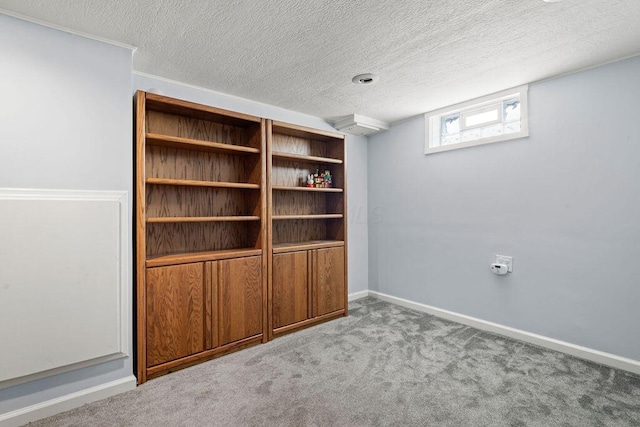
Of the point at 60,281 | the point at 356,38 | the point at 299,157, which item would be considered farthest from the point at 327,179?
the point at 60,281

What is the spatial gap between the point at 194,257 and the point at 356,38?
200 cm

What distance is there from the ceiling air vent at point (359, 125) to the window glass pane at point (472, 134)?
3.37 ft

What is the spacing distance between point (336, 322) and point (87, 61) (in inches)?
121

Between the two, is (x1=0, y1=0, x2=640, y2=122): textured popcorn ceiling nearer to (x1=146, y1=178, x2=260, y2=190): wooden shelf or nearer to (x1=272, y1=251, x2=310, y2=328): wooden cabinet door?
(x1=146, y1=178, x2=260, y2=190): wooden shelf

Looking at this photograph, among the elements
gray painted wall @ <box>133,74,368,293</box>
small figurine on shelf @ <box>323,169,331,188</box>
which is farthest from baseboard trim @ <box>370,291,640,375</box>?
small figurine on shelf @ <box>323,169,331,188</box>

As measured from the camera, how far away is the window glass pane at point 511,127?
2.91 metres

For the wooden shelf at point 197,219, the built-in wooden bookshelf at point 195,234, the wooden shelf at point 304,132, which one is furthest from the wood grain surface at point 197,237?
the wooden shelf at point 304,132

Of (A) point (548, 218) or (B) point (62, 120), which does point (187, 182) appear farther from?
(A) point (548, 218)

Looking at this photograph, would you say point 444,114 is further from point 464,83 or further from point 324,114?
point 324,114

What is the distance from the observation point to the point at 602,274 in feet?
7.81

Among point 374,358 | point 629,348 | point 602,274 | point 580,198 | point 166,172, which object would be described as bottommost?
point 374,358

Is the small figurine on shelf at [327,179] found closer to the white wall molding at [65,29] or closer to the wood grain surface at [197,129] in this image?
the wood grain surface at [197,129]

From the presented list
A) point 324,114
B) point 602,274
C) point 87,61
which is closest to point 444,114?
point 324,114

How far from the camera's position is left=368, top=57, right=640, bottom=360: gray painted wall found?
2.29 m
